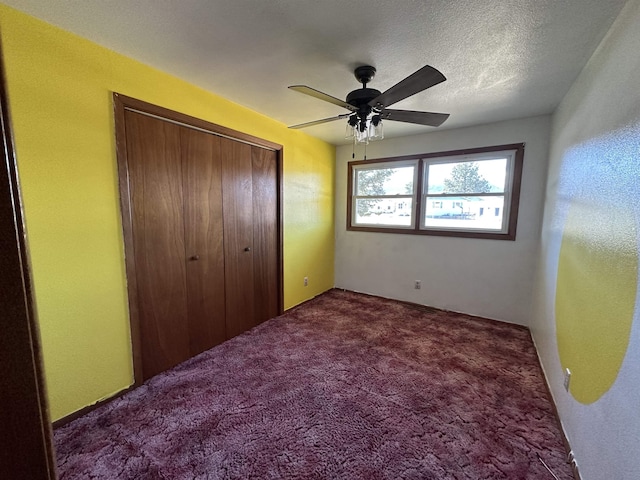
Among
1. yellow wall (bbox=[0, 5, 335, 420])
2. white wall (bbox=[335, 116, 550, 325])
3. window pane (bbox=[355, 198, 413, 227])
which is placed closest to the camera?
yellow wall (bbox=[0, 5, 335, 420])

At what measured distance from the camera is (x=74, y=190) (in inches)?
67.2

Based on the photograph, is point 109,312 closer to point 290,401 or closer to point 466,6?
point 290,401

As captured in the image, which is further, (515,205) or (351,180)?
(351,180)

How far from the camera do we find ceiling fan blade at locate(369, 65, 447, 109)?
1.46 meters

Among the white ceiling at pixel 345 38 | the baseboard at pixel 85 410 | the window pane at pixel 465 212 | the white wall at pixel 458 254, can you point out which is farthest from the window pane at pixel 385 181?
the baseboard at pixel 85 410

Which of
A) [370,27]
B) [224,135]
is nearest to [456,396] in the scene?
[370,27]

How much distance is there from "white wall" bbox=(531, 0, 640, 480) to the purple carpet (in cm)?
33

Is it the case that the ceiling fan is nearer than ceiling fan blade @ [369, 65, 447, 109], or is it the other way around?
ceiling fan blade @ [369, 65, 447, 109]

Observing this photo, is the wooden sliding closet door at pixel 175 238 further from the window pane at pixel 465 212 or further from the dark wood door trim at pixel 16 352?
the window pane at pixel 465 212

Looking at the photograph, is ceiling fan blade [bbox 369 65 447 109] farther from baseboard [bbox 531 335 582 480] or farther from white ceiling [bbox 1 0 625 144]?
baseboard [bbox 531 335 582 480]

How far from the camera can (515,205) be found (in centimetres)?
311

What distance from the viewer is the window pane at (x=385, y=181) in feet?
12.6

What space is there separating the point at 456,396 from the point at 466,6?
2428mm

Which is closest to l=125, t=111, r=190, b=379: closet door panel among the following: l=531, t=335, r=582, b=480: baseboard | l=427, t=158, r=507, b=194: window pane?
l=531, t=335, r=582, b=480: baseboard
